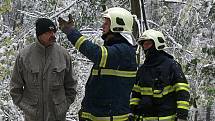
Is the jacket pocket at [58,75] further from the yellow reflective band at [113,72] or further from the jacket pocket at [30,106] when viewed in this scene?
the yellow reflective band at [113,72]

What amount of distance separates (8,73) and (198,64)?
326cm

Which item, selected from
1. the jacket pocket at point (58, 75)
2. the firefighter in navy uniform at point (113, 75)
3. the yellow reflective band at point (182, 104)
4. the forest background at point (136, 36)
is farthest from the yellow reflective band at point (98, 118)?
the forest background at point (136, 36)

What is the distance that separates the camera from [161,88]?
5.19m

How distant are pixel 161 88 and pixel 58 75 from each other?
46.8 inches

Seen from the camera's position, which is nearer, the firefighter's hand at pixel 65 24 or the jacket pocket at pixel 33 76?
the firefighter's hand at pixel 65 24

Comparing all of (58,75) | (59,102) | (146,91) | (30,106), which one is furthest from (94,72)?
(146,91)

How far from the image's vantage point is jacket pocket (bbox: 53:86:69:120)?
190 inches

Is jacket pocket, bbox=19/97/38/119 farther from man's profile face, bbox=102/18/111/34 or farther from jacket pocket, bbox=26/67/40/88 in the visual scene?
man's profile face, bbox=102/18/111/34

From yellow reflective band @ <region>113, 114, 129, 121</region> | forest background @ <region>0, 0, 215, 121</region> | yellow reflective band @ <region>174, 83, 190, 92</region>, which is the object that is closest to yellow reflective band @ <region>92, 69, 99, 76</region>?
yellow reflective band @ <region>113, 114, 129, 121</region>

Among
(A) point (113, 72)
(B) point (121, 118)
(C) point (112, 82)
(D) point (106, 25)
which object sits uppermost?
(D) point (106, 25)

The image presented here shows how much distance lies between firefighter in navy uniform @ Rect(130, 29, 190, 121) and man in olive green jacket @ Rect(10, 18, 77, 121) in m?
0.98

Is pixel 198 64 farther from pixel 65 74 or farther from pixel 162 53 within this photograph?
pixel 65 74

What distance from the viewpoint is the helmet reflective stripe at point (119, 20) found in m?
4.65

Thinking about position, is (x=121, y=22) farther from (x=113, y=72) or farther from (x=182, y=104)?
(x=182, y=104)
